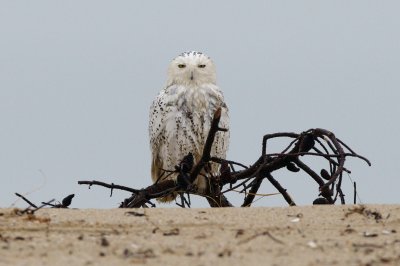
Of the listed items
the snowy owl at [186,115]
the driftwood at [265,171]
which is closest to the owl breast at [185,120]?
the snowy owl at [186,115]

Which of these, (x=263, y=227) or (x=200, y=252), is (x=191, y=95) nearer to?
(x=263, y=227)

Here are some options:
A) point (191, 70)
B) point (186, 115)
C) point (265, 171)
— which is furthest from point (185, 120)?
point (265, 171)

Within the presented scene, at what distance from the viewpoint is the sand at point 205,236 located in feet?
14.9

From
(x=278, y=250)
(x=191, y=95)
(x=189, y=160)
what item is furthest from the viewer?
(x=191, y=95)

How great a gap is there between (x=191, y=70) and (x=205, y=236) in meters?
5.88

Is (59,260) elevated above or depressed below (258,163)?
below

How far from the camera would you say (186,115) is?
33.9 ft

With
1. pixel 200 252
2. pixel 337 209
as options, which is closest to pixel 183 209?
pixel 337 209

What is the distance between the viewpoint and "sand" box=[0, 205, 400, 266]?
4551 millimetres

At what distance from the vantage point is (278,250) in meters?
4.71

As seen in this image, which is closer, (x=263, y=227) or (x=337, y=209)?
(x=263, y=227)

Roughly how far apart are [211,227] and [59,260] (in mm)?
1096

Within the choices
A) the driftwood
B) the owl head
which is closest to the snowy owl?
the owl head

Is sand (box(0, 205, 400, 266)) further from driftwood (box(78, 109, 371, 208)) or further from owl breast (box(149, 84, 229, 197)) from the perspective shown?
owl breast (box(149, 84, 229, 197))
